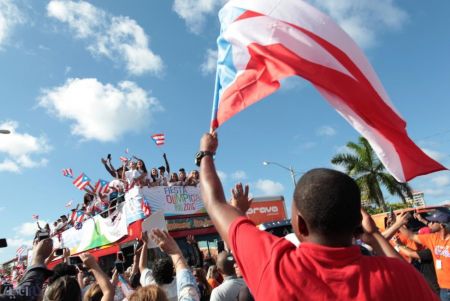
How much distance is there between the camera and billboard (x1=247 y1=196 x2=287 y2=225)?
1817 cm

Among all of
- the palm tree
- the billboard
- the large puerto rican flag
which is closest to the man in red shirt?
the large puerto rican flag

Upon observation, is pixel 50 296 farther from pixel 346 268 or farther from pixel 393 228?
pixel 393 228

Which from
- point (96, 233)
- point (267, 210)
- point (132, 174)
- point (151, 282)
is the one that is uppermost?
point (132, 174)

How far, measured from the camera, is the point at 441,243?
5.32 m

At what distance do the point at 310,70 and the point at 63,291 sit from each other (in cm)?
280

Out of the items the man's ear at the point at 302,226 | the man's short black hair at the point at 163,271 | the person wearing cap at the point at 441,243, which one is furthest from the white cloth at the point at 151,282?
the person wearing cap at the point at 441,243

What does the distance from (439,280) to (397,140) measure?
259 centimetres

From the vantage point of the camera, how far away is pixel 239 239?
1648 mm

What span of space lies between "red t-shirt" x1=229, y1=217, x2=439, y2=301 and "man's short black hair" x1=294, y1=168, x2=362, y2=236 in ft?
0.27

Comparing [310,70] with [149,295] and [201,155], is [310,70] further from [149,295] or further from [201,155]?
[149,295]

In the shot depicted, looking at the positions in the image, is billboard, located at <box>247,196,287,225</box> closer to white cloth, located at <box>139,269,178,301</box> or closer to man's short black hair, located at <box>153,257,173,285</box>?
white cloth, located at <box>139,269,178,301</box>

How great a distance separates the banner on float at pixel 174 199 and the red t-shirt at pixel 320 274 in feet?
46.3

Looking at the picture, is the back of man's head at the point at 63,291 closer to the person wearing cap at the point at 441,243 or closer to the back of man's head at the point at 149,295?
the back of man's head at the point at 149,295

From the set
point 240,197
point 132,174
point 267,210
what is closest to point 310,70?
point 240,197
